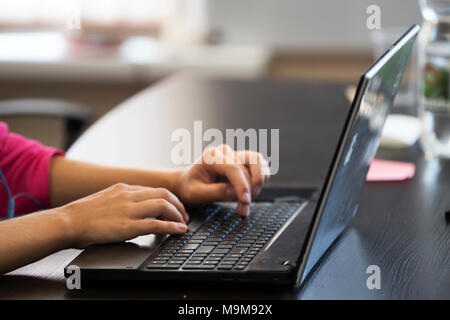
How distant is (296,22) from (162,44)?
604 mm

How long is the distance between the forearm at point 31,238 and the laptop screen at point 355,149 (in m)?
0.28

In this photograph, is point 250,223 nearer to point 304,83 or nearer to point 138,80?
point 304,83

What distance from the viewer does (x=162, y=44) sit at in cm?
348

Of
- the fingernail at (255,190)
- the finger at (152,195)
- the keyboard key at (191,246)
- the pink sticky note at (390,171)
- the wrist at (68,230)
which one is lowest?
the pink sticky note at (390,171)

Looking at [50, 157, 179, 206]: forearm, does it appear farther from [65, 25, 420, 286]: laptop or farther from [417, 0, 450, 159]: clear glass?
[417, 0, 450, 159]: clear glass

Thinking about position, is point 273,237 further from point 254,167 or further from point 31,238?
point 31,238

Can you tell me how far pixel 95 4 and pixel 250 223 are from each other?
2722 mm

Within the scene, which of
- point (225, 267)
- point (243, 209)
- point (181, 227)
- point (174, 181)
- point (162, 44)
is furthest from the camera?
point (162, 44)

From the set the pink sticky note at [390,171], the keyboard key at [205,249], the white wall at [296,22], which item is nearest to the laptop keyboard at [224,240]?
the keyboard key at [205,249]

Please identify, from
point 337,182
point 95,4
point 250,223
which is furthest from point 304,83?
point 95,4

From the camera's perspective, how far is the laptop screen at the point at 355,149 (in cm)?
76

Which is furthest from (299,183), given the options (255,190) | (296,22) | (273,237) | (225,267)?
(296,22)

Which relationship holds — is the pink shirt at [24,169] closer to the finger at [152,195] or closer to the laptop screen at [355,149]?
the finger at [152,195]
